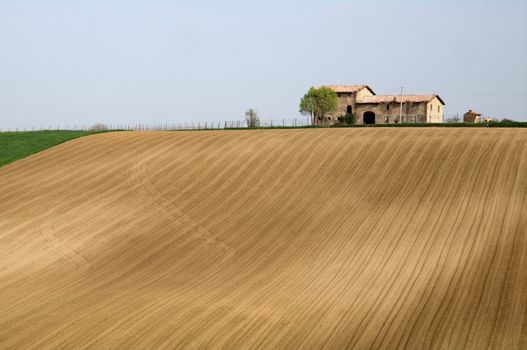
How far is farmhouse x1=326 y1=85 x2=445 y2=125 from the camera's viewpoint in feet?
282

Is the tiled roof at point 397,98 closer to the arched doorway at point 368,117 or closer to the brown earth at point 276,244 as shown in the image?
the arched doorway at point 368,117

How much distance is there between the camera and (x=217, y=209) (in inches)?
1139

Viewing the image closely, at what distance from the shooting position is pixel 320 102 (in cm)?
9181

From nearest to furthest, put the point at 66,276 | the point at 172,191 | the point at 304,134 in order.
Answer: the point at 66,276
the point at 172,191
the point at 304,134

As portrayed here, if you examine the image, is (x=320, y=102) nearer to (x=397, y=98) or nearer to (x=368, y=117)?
(x=368, y=117)

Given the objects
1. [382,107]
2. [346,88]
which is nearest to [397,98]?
[382,107]

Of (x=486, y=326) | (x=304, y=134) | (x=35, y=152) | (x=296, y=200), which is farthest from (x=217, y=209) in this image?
(x=35, y=152)

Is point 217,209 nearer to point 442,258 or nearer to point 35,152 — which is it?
point 442,258

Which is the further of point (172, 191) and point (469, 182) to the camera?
point (172, 191)

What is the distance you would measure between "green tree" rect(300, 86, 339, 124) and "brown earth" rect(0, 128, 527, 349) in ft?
172

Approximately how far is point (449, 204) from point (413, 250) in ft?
13.2

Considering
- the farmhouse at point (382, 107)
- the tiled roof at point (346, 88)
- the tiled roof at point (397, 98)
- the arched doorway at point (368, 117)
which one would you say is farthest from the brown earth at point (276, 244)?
the tiled roof at point (346, 88)

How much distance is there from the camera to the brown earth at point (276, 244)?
57.6ft

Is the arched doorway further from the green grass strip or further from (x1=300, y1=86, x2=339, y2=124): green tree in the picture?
the green grass strip
